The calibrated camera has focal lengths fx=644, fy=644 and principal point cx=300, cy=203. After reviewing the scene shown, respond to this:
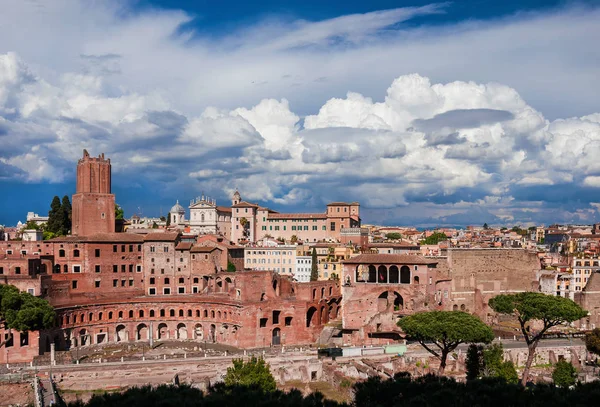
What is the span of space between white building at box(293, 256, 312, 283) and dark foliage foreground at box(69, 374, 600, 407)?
59.9 meters

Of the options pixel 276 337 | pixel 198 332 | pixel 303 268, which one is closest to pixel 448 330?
pixel 276 337

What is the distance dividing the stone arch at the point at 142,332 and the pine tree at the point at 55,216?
89.3ft

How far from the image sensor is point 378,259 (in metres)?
69.0

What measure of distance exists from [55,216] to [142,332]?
29.3 metres

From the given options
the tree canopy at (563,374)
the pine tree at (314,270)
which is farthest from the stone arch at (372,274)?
the tree canopy at (563,374)

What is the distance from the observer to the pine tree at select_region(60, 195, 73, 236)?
8925 cm

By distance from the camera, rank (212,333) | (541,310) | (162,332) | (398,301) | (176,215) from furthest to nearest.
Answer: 1. (176,215)
2. (162,332)
3. (212,333)
4. (398,301)
5. (541,310)

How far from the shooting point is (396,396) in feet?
103

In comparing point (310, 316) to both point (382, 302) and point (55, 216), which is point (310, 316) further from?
point (55, 216)

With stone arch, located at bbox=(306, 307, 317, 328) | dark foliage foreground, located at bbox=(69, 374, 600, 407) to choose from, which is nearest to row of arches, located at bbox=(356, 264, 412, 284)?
stone arch, located at bbox=(306, 307, 317, 328)

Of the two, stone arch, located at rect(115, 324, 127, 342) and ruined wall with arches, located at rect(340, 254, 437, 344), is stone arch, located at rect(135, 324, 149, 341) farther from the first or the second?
ruined wall with arches, located at rect(340, 254, 437, 344)

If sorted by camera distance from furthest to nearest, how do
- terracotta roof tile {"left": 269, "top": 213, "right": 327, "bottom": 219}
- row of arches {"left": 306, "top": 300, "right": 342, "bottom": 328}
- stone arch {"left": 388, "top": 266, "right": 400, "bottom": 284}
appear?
terracotta roof tile {"left": 269, "top": 213, "right": 327, "bottom": 219} < stone arch {"left": 388, "top": 266, "right": 400, "bottom": 284} < row of arches {"left": 306, "top": 300, "right": 342, "bottom": 328}

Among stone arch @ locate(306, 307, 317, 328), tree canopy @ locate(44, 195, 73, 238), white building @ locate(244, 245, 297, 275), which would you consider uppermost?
tree canopy @ locate(44, 195, 73, 238)

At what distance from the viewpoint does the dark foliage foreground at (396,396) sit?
25281mm
